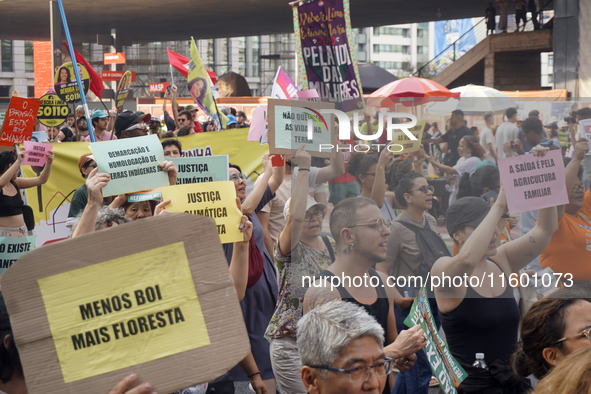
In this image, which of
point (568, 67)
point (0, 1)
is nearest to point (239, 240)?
point (568, 67)

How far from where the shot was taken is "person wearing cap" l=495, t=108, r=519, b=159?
11.8 feet

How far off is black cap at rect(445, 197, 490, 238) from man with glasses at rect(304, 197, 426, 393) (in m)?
0.30

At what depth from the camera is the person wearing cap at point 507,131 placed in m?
3.61

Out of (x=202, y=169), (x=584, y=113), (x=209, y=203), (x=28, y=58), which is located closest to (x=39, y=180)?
(x=202, y=169)

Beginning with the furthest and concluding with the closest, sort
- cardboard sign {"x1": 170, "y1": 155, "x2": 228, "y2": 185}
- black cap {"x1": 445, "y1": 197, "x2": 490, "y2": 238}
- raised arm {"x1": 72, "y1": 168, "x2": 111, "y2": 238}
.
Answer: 1. cardboard sign {"x1": 170, "y1": 155, "x2": 228, "y2": 185}
2. raised arm {"x1": 72, "y1": 168, "x2": 111, "y2": 238}
3. black cap {"x1": 445, "y1": 197, "x2": 490, "y2": 238}

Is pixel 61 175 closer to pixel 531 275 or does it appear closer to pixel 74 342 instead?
pixel 531 275

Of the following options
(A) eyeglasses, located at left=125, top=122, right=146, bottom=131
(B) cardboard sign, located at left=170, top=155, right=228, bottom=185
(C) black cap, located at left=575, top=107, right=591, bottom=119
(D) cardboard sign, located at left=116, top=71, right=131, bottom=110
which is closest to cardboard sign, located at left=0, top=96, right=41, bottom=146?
(A) eyeglasses, located at left=125, top=122, right=146, bottom=131

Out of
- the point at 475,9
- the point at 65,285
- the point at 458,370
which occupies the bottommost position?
the point at 458,370

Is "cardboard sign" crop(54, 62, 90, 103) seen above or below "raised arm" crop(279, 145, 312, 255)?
above

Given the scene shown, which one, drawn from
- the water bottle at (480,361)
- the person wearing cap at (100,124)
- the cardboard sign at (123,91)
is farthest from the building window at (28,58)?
the water bottle at (480,361)

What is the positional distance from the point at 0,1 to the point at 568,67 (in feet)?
73.1

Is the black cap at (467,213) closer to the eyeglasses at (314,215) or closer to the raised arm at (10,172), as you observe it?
the eyeglasses at (314,215)

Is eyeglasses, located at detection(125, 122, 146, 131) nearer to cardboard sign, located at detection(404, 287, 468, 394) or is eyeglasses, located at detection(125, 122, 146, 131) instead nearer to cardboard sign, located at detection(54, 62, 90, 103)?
cardboard sign, located at detection(54, 62, 90, 103)

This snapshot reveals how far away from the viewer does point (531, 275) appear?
3.72m
